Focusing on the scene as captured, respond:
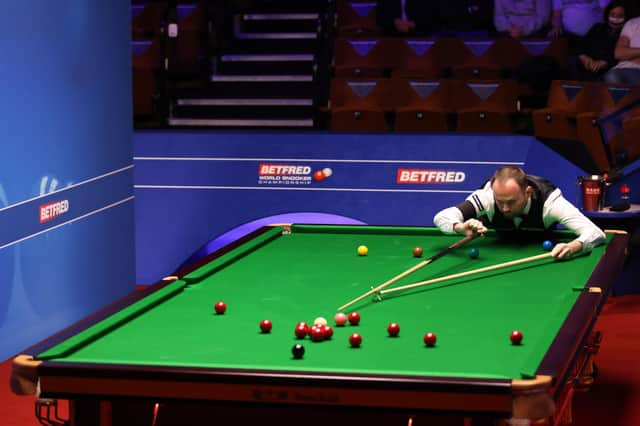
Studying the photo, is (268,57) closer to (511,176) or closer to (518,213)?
(518,213)

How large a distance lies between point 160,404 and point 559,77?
724 centimetres

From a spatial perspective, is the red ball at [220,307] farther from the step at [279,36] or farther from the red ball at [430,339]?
the step at [279,36]

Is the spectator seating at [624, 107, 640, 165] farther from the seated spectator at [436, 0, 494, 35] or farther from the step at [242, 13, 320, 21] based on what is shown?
the step at [242, 13, 320, 21]

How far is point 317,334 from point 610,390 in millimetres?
2810

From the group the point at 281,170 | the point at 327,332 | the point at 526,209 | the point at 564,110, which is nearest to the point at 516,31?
the point at 564,110

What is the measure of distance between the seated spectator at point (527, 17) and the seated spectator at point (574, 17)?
108 millimetres

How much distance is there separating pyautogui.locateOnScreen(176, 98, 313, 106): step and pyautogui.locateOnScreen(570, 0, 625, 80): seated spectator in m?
2.58

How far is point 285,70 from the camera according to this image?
37.7 ft

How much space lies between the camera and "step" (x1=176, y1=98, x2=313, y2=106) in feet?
35.7

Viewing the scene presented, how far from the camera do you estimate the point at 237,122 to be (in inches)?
424

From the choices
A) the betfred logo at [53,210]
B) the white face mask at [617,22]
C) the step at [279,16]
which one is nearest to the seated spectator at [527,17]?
the white face mask at [617,22]

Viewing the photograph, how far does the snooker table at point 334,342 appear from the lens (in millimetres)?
3490

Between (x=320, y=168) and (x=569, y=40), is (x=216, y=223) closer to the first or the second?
(x=320, y=168)

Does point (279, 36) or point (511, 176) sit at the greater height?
point (279, 36)
